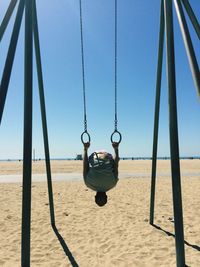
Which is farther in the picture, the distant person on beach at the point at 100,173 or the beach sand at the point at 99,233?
the beach sand at the point at 99,233

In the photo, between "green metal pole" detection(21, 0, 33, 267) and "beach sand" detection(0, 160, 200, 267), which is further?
"beach sand" detection(0, 160, 200, 267)

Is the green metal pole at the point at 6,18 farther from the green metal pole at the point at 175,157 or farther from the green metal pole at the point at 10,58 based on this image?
the green metal pole at the point at 175,157

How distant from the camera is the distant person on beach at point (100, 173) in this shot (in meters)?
5.84

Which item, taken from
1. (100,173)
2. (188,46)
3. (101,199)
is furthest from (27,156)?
(188,46)

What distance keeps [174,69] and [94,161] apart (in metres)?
2.22

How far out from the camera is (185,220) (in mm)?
9016

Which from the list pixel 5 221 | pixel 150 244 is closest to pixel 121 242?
pixel 150 244

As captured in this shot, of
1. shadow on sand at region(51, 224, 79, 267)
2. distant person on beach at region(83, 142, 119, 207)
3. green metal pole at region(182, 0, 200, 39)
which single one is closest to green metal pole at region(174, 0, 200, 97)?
green metal pole at region(182, 0, 200, 39)

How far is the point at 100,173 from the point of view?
585cm

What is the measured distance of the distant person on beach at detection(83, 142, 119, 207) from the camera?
5.84m

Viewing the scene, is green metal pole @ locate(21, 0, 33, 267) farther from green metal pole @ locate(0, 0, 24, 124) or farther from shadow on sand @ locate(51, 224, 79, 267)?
shadow on sand @ locate(51, 224, 79, 267)

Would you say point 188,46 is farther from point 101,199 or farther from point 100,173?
point 101,199

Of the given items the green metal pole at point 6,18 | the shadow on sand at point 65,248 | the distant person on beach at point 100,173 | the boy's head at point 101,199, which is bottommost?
the shadow on sand at point 65,248

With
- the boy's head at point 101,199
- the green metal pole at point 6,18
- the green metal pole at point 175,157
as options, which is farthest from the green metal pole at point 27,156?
the green metal pole at point 175,157
